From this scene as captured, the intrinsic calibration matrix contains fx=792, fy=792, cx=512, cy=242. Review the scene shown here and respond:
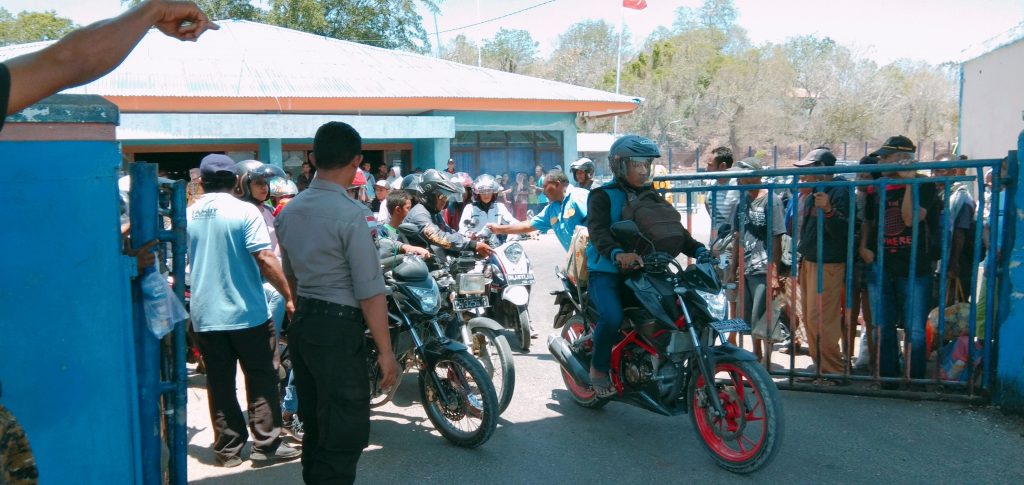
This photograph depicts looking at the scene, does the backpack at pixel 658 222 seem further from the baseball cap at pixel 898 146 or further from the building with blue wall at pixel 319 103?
the building with blue wall at pixel 319 103

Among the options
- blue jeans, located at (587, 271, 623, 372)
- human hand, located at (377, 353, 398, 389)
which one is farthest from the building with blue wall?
human hand, located at (377, 353, 398, 389)

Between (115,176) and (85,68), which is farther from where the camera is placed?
(115,176)

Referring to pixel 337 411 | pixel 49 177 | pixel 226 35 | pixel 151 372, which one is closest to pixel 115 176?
pixel 49 177

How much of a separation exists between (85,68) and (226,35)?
20.7 m

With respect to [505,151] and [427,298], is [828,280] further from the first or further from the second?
[505,151]

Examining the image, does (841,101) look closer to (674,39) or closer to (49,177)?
(674,39)

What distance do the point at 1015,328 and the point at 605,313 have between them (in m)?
2.58

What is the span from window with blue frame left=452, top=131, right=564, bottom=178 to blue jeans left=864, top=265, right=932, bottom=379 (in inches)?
617

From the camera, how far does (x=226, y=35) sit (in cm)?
2100

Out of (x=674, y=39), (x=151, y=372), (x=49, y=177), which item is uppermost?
(x=674, y=39)

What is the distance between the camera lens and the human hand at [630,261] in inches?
177

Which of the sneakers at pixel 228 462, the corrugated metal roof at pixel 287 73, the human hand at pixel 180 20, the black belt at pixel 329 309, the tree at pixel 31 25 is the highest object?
the tree at pixel 31 25

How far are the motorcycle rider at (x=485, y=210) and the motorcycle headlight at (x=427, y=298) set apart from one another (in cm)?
268

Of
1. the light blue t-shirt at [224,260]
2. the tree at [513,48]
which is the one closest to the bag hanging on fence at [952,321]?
the light blue t-shirt at [224,260]
